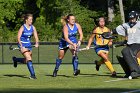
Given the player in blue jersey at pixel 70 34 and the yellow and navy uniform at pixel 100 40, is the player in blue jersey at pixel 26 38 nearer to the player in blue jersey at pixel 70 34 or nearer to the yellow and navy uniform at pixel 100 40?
the player in blue jersey at pixel 70 34

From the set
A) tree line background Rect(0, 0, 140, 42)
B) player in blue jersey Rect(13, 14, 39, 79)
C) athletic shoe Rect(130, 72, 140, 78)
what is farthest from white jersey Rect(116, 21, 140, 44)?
tree line background Rect(0, 0, 140, 42)

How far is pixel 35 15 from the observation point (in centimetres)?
6869

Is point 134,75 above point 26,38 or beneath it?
beneath

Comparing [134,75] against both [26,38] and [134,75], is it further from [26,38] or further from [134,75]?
[26,38]

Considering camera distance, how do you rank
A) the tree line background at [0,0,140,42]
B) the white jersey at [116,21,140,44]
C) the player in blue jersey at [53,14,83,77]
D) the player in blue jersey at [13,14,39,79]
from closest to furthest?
the white jersey at [116,21,140,44], the player in blue jersey at [13,14,39,79], the player in blue jersey at [53,14,83,77], the tree line background at [0,0,140,42]

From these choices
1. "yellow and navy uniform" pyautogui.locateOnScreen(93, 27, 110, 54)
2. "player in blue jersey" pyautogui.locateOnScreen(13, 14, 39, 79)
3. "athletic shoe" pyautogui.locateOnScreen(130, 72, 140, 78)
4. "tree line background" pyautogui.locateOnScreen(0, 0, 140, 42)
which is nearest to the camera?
"athletic shoe" pyautogui.locateOnScreen(130, 72, 140, 78)

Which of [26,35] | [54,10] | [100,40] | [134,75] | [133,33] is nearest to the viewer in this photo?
[134,75]

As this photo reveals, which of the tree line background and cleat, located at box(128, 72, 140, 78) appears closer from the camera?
cleat, located at box(128, 72, 140, 78)

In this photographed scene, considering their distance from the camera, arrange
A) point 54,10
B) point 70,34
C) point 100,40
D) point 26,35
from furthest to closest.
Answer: point 54,10 → point 100,40 → point 70,34 → point 26,35

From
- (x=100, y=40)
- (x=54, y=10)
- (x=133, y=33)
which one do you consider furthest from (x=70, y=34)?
(x=54, y=10)

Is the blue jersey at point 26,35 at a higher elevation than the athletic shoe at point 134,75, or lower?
higher

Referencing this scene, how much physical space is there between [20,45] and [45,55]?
14.5 m

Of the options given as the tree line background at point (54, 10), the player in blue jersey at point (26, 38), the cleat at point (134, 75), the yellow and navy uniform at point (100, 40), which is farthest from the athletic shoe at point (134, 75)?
the tree line background at point (54, 10)

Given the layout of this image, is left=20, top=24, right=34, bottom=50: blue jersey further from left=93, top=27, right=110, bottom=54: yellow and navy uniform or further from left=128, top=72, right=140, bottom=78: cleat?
left=128, top=72, right=140, bottom=78: cleat
